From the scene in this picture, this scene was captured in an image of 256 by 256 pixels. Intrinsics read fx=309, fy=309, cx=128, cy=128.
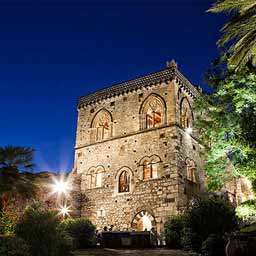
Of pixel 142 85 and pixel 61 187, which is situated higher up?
pixel 142 85

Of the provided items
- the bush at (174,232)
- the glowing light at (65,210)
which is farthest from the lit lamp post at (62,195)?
the bush at (174,232)

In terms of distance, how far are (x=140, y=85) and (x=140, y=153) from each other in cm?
479

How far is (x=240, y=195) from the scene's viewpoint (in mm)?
23688

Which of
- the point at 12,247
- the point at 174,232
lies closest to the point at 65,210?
the point at 174,232

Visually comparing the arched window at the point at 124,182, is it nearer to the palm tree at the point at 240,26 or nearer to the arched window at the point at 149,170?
the arched window at the point at 149,170

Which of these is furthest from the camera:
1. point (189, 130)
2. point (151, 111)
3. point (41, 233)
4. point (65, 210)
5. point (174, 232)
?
point (151, 111)

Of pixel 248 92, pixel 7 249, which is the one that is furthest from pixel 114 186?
pixel 7 249

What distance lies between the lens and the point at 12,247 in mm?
7043

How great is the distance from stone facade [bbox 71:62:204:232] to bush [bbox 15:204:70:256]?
9.68 metres

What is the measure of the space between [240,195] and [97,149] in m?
11.6

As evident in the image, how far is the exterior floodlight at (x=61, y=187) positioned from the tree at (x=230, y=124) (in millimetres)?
9179

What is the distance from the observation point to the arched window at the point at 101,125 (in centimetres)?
2177

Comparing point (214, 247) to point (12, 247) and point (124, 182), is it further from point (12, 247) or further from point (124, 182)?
point (124, 182)

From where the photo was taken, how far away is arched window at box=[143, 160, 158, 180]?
18.4 meters
